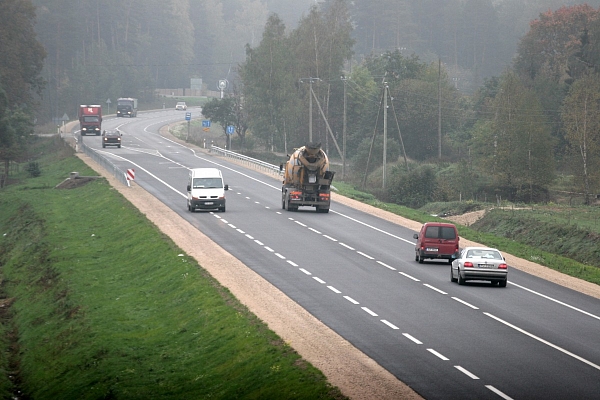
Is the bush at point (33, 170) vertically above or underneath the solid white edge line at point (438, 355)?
underneath

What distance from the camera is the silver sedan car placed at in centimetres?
3522

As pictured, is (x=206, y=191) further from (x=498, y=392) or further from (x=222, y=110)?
(x=222, y=110)

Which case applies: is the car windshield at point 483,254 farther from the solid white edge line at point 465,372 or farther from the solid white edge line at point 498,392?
the solid white edge line at point 498,392

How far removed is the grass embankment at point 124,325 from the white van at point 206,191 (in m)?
3.62

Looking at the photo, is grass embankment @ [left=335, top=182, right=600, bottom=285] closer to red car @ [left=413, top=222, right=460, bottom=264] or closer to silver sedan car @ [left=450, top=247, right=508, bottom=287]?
red car @ [left=413, top=222, right=460, bottom=264]

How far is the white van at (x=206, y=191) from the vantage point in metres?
55.5

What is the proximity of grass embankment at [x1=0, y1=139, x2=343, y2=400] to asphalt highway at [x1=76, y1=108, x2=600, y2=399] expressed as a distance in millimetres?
2514

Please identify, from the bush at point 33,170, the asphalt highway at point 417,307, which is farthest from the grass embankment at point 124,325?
the bush at point 33,170

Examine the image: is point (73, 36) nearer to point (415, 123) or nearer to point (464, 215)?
point (415, 123)

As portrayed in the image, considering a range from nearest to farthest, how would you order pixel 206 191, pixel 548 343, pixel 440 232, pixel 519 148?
1. pixel 548 343
2. pixel 440 232
3. pixel 206 191
4. pixel 519 148

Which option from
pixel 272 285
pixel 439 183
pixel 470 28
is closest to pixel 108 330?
pixel 272 285

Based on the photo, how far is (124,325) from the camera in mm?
34562

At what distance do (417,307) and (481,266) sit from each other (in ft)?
16.9

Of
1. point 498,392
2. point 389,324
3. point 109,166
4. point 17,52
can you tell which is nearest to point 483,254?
point 389,324
